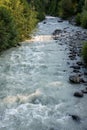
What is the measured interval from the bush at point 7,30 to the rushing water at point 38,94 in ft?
3.85

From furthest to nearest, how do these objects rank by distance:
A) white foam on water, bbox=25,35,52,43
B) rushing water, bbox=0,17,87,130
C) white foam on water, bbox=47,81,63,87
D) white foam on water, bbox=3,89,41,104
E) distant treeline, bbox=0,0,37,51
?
1. white foam on water, bbox=25,35,52,43
2. distant treeline, bbox=0,0,37,51
3. white foam on water, bbox=47,81,63,87
4. white foam on water, bbox=3,89,41,104
5. rushing water, bbox=0,17,87,130

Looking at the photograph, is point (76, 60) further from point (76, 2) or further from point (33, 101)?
point (76, 2)

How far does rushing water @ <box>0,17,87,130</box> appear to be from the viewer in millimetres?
12461

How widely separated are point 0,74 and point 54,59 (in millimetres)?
5807

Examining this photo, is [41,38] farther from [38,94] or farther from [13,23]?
[38,94]

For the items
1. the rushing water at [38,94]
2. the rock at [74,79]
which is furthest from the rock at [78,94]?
the rock at [74,79]

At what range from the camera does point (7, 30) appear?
2598 centimetres

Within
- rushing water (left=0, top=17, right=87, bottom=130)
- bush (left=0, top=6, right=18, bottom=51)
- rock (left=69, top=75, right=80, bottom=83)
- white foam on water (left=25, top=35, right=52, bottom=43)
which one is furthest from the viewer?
white foam on water (left=25, top=35, right=52, bottom=43)

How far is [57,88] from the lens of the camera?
16.5 meters

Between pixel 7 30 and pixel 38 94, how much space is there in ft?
39.3

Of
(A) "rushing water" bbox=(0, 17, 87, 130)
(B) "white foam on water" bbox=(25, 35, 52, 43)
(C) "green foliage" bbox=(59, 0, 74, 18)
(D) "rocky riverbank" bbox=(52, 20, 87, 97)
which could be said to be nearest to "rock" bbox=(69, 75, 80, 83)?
(D) "rocky riverbank" bbox=(52, 20, 87, 97)

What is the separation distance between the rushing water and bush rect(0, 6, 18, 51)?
1173 mm

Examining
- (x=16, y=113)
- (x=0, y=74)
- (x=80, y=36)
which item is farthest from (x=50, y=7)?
(x=16, y=113)

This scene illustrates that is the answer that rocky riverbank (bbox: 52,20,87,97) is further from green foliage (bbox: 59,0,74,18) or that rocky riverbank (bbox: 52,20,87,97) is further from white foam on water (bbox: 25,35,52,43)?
green foliage (bbox: 59,0,74,18)
